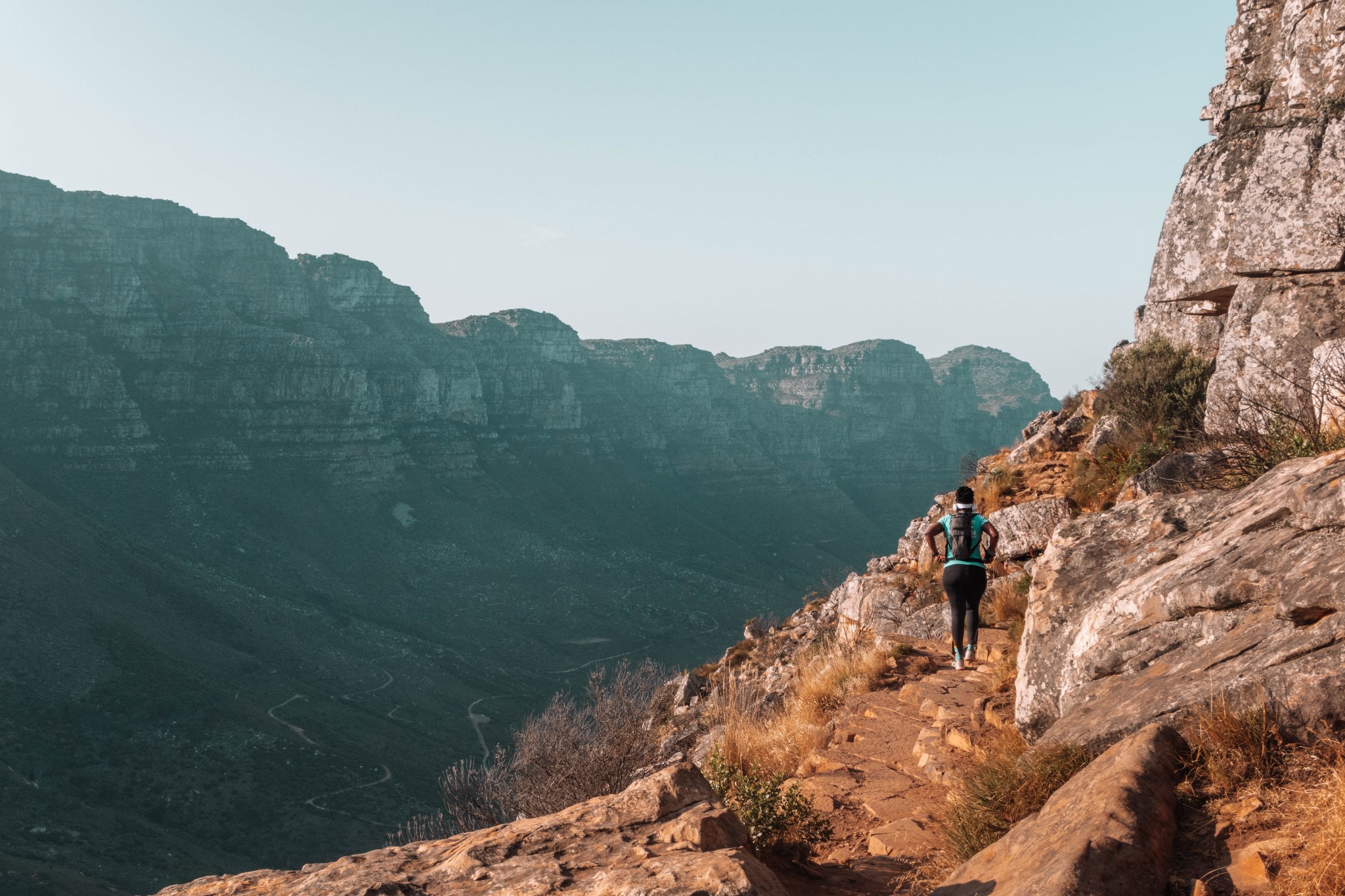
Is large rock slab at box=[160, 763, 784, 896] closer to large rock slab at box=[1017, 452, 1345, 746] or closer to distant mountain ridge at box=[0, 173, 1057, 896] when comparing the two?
large rock slab at box=[1017, 452, 1345, 746]

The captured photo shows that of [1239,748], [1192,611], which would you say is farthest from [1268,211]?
[1239,748]

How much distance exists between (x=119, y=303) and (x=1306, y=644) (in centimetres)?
14023

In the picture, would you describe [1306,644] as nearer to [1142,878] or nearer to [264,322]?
[1142,878]

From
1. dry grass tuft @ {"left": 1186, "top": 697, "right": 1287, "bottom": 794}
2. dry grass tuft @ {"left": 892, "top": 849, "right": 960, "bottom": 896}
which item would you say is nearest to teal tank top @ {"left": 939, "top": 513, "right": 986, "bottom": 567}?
dry grass tuft @ {"left": 892, "top": 849, "right": 960, "bottom": 896}

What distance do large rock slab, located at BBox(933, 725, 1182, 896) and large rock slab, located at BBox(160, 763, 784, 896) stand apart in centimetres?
103

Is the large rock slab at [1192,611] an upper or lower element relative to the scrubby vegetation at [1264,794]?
upper

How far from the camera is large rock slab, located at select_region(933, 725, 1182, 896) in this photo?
3479 mm

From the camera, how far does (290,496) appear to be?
11262 cm

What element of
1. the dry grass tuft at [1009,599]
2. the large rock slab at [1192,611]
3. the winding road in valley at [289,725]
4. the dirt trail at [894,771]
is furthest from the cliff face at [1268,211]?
the winding road in valley at [289,725]

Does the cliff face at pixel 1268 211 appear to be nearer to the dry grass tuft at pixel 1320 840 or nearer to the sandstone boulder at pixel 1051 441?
the sandstone boulder at pixel 1051 441

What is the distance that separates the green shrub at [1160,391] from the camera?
1292cm

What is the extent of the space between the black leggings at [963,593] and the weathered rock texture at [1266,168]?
6.24 metres

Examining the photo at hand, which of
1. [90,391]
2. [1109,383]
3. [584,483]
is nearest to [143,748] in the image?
[1109,383]

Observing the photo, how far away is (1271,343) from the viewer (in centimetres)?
1088
